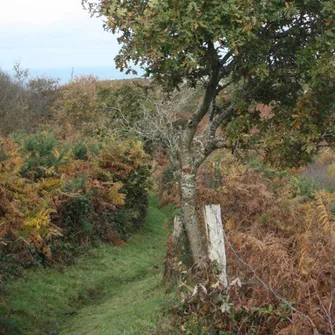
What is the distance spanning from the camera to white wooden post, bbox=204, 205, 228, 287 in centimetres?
682

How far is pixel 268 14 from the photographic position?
7.30m

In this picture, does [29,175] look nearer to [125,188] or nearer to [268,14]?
[125,188]

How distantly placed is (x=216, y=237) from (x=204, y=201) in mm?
6570

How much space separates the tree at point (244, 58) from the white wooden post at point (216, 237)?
186 centimetres

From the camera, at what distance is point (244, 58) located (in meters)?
8.00

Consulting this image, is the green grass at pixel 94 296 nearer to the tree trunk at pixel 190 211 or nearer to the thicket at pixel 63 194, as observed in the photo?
the thicket at pixel 63 194

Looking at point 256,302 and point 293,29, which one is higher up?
point 293,29

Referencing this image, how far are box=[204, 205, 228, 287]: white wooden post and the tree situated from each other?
1.86m

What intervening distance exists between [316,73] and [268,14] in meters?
1.04

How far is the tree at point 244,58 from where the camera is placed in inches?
275

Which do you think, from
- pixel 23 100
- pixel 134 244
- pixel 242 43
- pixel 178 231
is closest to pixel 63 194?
pixel 134 244

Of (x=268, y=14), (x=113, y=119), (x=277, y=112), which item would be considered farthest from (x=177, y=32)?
(x=113, y=119)

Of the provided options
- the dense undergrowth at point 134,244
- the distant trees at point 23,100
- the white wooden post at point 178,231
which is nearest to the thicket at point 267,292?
the dense undergrowth at point 134,244

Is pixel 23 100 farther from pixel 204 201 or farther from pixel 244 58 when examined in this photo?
pixel 244 58
